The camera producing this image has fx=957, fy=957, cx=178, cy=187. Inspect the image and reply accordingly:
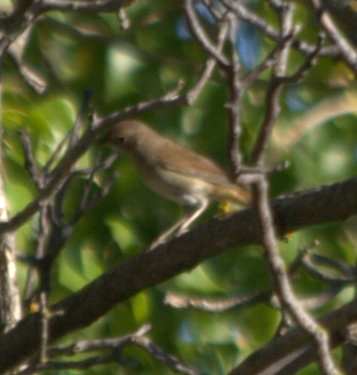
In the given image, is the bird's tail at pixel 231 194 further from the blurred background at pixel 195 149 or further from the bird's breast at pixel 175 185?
the blurred background at pixel 195 149

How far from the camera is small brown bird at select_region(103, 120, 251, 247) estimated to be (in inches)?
256

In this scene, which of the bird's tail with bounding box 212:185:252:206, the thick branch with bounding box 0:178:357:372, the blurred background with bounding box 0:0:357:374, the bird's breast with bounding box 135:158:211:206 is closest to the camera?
the thick branch with bounding box 0:178:357:372

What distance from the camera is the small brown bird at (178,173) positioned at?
6.50 metres

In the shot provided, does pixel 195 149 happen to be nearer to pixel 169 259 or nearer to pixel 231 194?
pixel 231 194

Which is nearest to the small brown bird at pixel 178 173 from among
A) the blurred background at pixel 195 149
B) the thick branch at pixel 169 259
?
the blurred background at pixel 195 149

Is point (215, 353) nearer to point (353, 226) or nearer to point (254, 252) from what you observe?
point (254, 252)

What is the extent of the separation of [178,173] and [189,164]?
0.41ft

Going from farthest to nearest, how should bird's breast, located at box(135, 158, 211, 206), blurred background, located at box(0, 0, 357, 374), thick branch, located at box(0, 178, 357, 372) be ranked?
bird's breast, located at box(135, 158, 211, 206)
blurred background, located at box(0, 0, 357, 374)
thick branch, located at box(0, 178, 357, 372)

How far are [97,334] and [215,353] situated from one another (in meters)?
0.70

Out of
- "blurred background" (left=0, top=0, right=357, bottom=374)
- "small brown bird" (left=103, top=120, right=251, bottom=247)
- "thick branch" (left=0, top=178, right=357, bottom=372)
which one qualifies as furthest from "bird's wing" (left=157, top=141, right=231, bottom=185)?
"thick branch" (left=0, top=178, right=357, bottom=372)

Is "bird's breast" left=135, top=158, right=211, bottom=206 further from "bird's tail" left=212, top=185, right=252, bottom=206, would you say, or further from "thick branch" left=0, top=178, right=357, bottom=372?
"thick branch" left=0, top=178, right=357, bottom=372

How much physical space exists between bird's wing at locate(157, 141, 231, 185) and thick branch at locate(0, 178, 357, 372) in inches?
90.4

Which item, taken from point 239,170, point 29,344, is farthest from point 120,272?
point 239,170

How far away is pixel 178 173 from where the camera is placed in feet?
23.5
